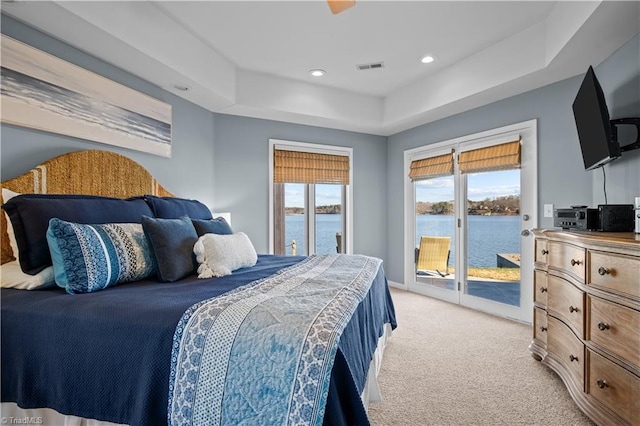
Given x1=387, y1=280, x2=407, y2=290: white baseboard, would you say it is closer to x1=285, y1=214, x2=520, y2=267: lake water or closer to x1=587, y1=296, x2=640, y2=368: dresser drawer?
x1=285, y1=214, x2=520, y2=267: lake water

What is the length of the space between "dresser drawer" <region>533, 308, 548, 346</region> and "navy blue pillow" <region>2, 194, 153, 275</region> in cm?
306

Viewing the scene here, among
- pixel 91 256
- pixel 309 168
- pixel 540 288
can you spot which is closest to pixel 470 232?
pixel 540 288

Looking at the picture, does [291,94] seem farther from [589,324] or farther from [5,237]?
[589,324]

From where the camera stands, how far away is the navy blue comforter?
1247 millimetres

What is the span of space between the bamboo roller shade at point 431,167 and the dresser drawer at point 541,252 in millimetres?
1769

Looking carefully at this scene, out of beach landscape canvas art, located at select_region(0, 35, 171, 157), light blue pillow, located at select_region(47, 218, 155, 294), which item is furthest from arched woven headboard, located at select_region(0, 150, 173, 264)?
light blue pillow, located at select_region(47, 218, 155, 294)

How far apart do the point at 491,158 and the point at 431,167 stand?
33.9 inches

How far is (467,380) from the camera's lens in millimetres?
2234

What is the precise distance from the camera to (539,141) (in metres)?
3.25

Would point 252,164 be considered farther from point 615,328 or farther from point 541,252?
point 615,328

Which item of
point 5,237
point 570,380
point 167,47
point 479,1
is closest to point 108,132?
point 167,47

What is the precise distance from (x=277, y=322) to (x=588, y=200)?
3002mm

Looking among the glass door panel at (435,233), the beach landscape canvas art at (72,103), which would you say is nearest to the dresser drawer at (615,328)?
the glass door panel at (435,233)

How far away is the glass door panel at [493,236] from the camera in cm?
355
